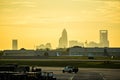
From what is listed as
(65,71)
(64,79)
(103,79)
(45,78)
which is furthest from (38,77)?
(65,71)

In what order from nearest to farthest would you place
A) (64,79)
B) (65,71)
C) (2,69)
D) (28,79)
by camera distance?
(28,79), (64,79), (2,69), (65,71)

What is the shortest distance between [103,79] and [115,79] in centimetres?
373

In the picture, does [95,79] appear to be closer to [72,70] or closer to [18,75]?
[18,75]

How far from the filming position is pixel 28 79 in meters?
93.6

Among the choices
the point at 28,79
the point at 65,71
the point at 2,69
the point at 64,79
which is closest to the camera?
the point at 28,79

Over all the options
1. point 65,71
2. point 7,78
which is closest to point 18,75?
point 7,78

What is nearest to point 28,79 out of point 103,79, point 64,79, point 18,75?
point 18,75

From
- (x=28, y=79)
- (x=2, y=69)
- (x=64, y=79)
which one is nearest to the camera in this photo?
(x=28, y=79)

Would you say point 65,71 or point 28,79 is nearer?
point 28,79

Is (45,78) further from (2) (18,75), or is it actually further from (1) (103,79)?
(1) (103,79)

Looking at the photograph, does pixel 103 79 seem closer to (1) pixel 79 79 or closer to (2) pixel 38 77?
(1) pixel 79 79

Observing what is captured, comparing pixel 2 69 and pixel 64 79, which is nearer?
pixel 64 79

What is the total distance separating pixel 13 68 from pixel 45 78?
20.2 metres

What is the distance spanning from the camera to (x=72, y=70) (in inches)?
5935
